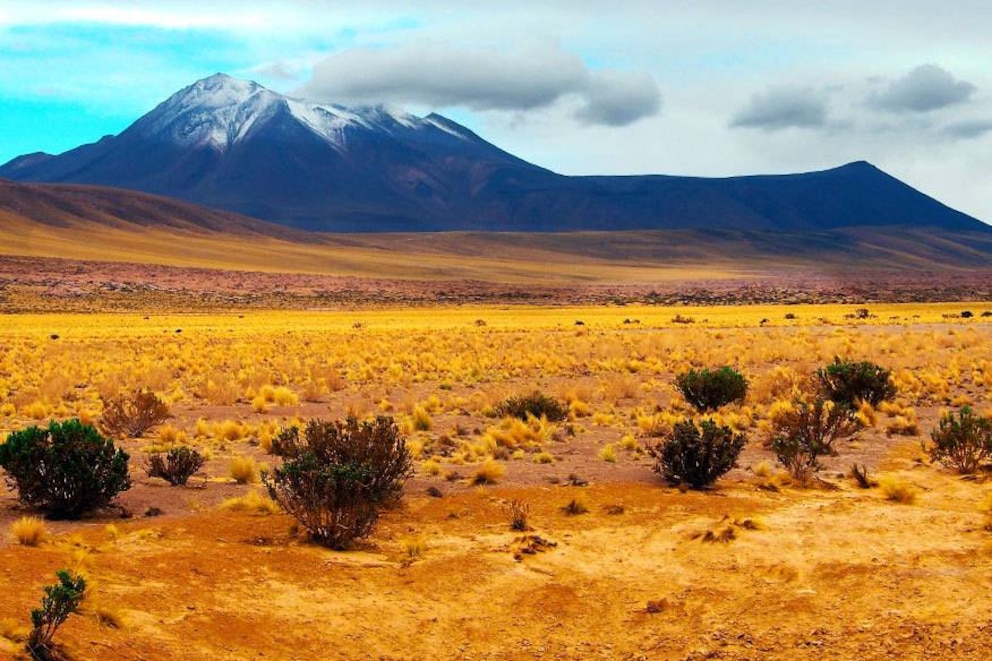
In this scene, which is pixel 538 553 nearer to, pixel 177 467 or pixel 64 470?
pixel 64 470

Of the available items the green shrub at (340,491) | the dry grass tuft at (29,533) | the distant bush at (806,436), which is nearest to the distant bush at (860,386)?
the distant bush at (806,436)

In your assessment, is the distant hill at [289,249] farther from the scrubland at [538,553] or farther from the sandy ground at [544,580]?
the sandy ground at [544,580]

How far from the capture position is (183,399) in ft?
76.9

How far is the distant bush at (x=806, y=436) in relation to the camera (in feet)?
44.7

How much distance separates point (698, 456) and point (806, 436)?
3252 millimetres

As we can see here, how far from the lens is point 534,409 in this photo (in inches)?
768

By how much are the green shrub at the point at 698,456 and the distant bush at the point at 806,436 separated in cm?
77

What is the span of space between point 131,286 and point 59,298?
11.7 metres

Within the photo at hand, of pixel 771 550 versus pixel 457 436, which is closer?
pixel 771 550

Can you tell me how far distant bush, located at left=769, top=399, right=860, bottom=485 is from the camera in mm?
13609

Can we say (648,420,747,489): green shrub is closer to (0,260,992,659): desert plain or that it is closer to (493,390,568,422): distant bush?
(0,260,992,659): desert plain

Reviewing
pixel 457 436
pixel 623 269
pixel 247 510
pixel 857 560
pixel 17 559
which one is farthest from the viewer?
pixel 623 269

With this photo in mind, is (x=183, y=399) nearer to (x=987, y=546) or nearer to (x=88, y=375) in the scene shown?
(x=88, y=375)

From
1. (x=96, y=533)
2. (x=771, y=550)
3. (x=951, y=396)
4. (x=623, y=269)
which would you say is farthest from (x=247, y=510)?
(x=623, y=269)
